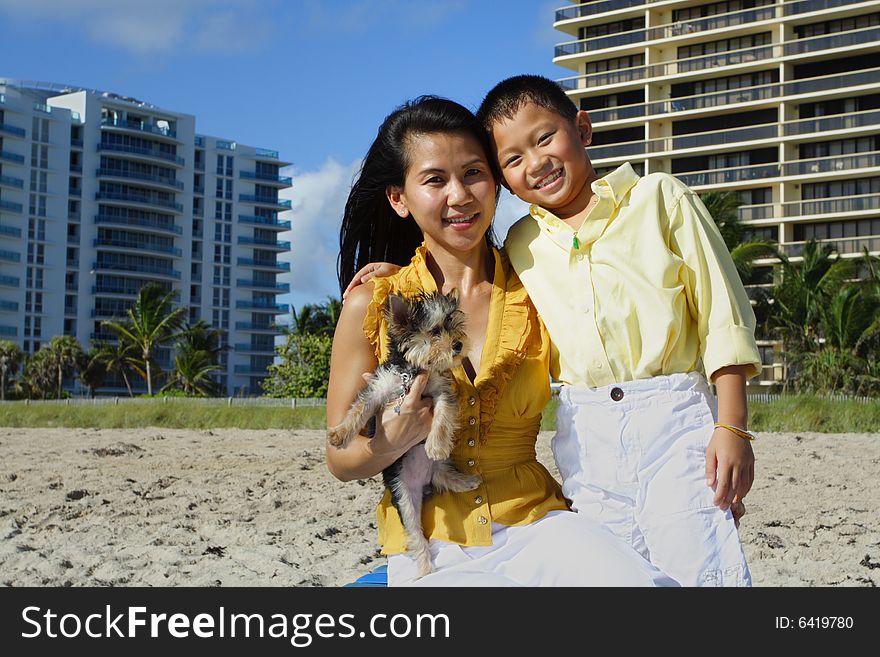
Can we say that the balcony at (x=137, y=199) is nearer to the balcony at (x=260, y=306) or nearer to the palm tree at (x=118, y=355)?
the balcony at (x=260, y=306)

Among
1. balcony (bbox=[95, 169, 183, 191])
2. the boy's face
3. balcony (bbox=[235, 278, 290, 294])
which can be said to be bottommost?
the boy's face

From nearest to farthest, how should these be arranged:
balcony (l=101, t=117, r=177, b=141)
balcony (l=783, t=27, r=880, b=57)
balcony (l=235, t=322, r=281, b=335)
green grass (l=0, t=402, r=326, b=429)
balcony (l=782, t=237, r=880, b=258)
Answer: green grass (l=0, t=402, r=326, b=429), balcony (l=782, t=237, r=880, b=258), balcony (l=783, t=27, r=880, b=57), balcony (l=101, t=117, r=177, b=141), balcony (l=235, t=322, r=281, b=335)

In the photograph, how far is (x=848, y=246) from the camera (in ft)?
179

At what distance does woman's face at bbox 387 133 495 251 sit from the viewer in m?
3.14

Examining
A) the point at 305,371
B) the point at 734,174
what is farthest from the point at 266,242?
the point at 305,371

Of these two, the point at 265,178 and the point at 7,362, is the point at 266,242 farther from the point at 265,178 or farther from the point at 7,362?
the point at 7,362

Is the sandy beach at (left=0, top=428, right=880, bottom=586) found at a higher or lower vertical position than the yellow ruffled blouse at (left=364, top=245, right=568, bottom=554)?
lower

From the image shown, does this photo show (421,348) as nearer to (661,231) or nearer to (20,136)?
(661,231)

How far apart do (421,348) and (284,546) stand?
207 inches

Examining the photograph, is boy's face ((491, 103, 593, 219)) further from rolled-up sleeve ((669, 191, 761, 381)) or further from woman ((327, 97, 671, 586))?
rolled-up sleeve ((669, 191, 761, 381))

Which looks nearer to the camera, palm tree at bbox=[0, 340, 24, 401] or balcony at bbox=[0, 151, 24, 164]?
palm tree at bbox=[0, 340, 24, 401]

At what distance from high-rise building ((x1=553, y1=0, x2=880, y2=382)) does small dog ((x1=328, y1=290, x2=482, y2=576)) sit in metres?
50.5

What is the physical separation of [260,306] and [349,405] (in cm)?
10098

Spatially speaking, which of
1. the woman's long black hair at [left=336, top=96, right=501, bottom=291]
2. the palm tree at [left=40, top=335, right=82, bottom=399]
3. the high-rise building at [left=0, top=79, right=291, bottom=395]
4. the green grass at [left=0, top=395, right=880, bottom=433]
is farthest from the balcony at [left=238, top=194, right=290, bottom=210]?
the woman's long black hair at [left=336, top=96, right=501, bottom=291]
